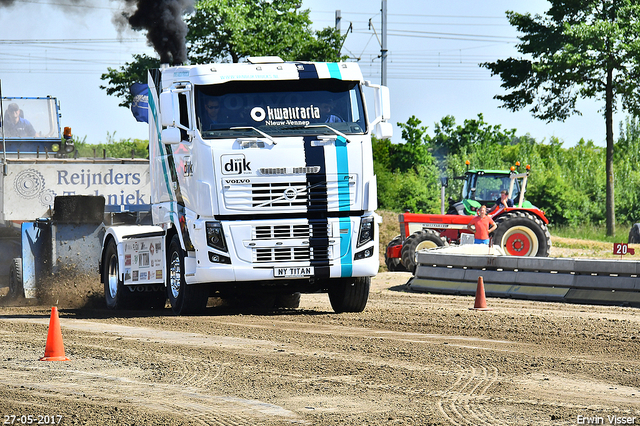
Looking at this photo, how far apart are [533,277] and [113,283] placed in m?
7.31

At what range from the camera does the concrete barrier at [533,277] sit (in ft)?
47.6

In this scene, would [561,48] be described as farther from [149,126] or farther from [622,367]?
[622,367]

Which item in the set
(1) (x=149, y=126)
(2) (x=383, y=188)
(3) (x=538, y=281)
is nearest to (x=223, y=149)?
(1) (x=149, y=126)

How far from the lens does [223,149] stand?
38.3 ft

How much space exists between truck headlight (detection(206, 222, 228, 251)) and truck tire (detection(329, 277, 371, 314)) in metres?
2.05

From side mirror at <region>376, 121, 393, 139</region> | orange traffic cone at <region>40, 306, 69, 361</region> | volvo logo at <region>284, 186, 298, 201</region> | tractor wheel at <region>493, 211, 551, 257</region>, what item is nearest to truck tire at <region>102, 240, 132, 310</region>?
volvo logo at <region>284, 186, 298, 201</region>

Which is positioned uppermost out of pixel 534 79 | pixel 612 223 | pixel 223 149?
pixel 534 79

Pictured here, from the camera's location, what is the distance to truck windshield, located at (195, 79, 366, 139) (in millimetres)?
11867

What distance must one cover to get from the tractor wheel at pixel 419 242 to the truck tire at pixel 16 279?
9.23 m

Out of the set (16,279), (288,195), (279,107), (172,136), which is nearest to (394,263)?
(16,279)

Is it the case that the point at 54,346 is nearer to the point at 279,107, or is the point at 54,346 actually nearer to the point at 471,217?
the point at 279,107

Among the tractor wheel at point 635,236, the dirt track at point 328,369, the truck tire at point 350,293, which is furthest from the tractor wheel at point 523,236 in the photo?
the tractor wheel at point 635,236

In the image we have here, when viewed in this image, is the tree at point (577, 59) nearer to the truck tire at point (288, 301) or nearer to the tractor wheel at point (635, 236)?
the tractor wheel at point (635, 236)

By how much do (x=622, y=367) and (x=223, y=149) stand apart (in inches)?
226
